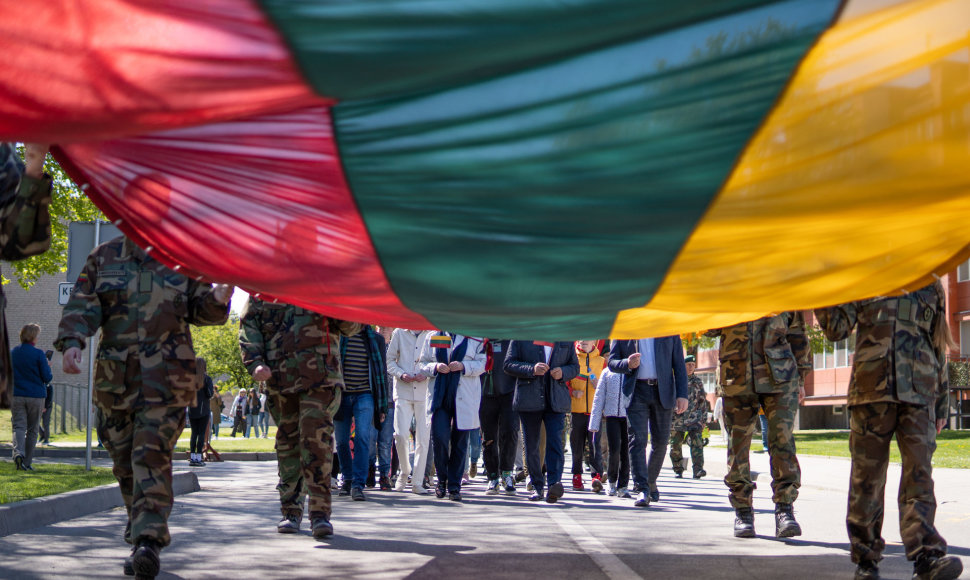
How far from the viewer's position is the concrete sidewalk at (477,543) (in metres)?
6.74

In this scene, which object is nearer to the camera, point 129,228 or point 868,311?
point 129,228

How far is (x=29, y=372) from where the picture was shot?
16.5 meters

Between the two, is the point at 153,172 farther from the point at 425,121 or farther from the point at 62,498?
the point at 62,498

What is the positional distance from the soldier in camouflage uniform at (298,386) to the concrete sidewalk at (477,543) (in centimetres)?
40

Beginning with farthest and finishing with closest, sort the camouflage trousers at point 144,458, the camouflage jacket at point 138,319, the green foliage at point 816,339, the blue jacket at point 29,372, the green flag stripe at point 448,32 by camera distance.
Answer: the green foliage at point 816,339
the blue jacket at point 29,372
the camouflage jacket at point 138,319
the camouflage trousers at point 144,458
the green flag stripe at point 448,32

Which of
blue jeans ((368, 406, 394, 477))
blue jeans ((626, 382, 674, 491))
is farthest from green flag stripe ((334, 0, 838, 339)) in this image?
blue jeans ((368, 406, 394, 477))

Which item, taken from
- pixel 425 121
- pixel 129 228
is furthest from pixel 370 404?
pixel 425 121

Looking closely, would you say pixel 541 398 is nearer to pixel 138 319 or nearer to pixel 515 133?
pixel 138 319

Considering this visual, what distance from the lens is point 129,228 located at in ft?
18.5

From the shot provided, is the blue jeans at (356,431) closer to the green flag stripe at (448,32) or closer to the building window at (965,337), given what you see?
the green flag stripe at (448,32)

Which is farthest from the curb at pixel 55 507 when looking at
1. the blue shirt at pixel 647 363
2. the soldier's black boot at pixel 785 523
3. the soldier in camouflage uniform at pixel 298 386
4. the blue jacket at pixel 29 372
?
the soldier's black boot at pixel 785 523

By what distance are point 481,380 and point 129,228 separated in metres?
8.19

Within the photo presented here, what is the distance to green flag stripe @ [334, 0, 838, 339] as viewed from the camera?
403 cm

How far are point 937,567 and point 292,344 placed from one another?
4935 millimetres
